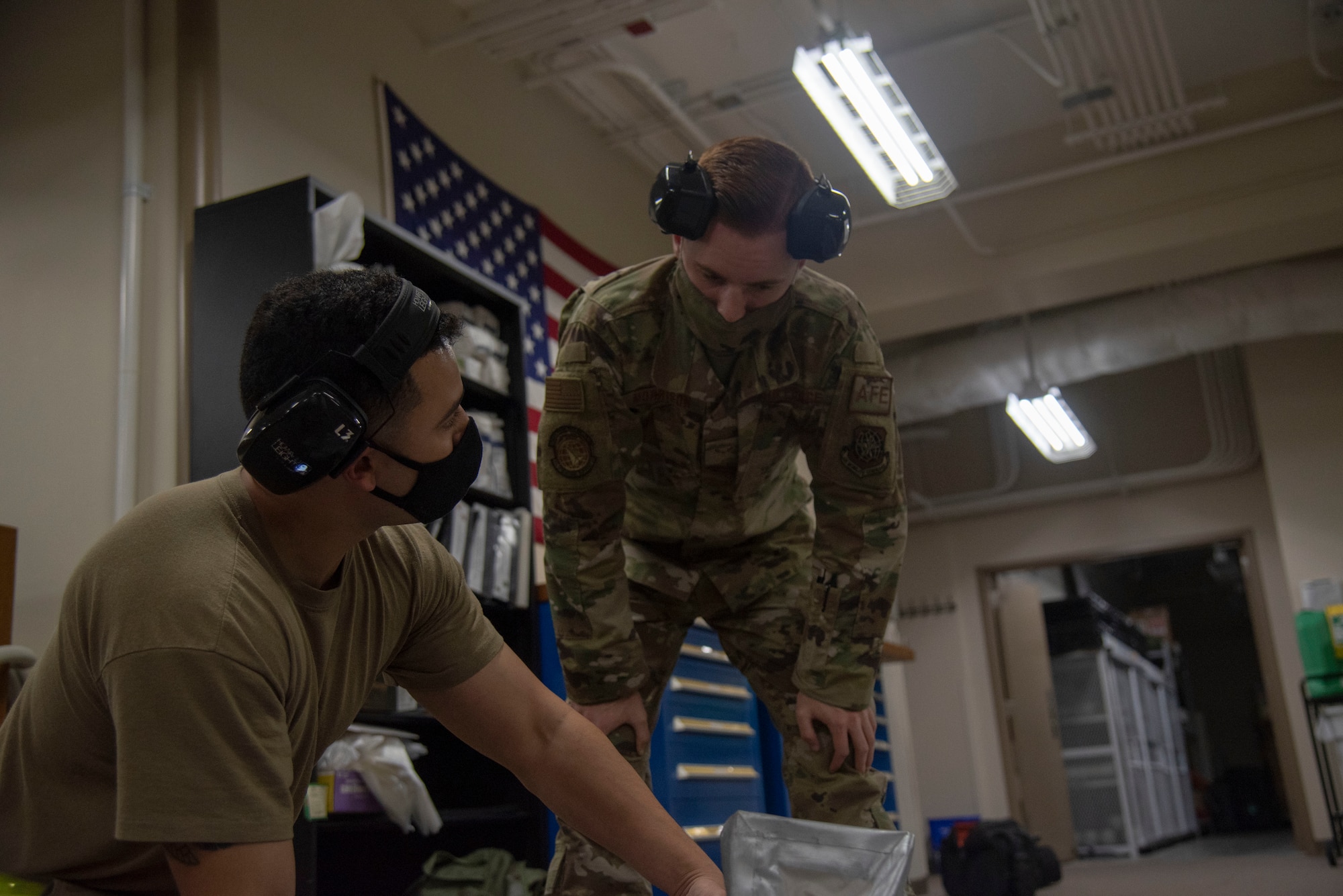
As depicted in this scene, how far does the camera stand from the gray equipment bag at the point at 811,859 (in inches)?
37.3

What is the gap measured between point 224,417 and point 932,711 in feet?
20.1

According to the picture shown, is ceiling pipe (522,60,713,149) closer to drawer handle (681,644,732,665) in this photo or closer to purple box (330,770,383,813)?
drawer handle (681,644,732,665)

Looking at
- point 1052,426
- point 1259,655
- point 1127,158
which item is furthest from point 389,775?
point 1259,655

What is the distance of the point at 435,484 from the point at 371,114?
2722 millimetres

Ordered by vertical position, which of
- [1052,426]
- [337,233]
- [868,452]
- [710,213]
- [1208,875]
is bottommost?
[1208,875]

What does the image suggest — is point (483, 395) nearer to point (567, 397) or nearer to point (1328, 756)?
point (567, 397)

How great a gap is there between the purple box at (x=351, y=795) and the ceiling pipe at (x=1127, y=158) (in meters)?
3.85

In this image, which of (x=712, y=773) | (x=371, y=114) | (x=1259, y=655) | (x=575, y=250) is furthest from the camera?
(x=1259, y=655)

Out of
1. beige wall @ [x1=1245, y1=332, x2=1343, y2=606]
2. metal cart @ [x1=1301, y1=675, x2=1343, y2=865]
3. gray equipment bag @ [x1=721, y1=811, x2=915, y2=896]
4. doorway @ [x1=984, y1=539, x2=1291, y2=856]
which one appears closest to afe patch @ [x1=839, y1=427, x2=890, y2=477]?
gray equipment bag @ [x1=721, y1=811, x2=915, y2=896]

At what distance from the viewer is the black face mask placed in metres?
1.08

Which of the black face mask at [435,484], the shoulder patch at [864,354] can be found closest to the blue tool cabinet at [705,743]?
the shoulder patch at [864,354]

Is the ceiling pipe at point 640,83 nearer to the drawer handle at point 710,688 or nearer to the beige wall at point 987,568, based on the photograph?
the drawer handle at point 710,688

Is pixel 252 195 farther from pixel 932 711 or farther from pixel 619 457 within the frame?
pixel 932 711

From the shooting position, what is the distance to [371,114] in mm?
3480
